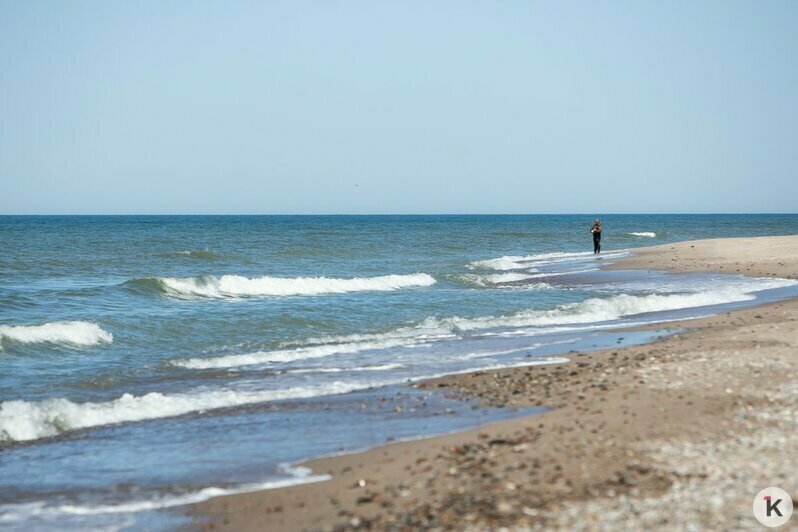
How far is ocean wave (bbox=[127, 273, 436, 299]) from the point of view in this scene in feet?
97.4

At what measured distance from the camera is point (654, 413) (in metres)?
9.40

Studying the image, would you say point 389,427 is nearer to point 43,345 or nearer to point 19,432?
point 19,432

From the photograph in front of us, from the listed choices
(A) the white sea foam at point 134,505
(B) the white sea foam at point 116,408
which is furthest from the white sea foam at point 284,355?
(A) the white sea foam at point 134,505

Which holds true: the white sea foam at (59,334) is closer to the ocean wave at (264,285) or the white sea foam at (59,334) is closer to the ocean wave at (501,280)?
the ocean wave at (264,285)

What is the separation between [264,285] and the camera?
32750mm

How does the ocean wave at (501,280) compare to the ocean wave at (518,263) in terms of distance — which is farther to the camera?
the ocean wave at (518,263)

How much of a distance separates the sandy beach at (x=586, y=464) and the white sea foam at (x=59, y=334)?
9.95 meters

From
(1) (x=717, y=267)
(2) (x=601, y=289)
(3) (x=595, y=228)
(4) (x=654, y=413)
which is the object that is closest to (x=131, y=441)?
(4) (x=654, y=413)

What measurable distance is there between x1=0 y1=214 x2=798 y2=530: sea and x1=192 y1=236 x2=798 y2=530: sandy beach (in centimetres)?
61

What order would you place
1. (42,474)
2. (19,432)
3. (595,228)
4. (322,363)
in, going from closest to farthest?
(42,474)
(19,432)
(322,363)
(595,228)

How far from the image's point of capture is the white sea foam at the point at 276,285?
30.1 m

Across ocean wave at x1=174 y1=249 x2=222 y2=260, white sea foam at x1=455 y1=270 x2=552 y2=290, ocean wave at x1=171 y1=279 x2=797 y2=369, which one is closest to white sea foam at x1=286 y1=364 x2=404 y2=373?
ocean wave at x1=171 y1=279 x2=797 y2=369

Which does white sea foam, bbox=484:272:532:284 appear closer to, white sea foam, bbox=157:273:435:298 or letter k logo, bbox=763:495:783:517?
white sea foam, bbox=157:273:435:298

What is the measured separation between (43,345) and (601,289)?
59.3ft
